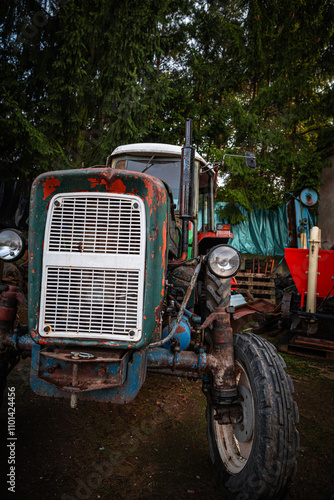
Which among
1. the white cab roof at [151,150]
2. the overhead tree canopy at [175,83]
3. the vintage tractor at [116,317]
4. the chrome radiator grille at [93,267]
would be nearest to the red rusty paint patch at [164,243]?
the vintage tractor at [116,317]

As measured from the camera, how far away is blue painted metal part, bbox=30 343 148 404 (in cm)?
172

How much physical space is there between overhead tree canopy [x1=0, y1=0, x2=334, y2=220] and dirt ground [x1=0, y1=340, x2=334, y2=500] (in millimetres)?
5016

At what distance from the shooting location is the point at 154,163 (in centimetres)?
372

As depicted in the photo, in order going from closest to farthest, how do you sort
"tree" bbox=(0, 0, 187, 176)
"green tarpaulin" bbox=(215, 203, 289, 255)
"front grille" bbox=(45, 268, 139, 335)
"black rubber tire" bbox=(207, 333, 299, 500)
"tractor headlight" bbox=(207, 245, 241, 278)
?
"black rubber tire" bbox=(207, 333, 299, 500) → "front grille" bbox=(45, 268, 139, 335) → "tractor headlight" bbox=(207, 245, 241, 278) → "tree" bbox=(0, 0, 187, 176) → "green tarpaulin" bbox=(215, 203, 289, 255)

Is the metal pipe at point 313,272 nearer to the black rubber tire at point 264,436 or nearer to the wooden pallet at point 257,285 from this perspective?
the black rubber tire at point 264,436

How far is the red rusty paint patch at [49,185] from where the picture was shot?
183 cm

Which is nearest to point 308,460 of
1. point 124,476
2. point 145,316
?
point 124,476

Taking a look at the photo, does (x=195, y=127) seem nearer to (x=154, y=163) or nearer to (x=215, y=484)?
(x=154, y=163)

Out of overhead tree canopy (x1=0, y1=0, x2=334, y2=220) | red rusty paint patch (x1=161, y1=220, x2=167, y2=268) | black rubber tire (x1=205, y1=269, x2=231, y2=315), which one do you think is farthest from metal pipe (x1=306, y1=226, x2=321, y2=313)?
overhead tree canopy (x1=0, y1=0, x2=334, y2=220)

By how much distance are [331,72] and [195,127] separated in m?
4.15

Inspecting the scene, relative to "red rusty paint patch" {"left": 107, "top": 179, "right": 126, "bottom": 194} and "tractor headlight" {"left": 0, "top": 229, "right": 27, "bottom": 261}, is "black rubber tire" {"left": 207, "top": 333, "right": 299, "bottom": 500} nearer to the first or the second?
"red rusty paint patch" {"left": 107, "top": 179, "right": 126, "bottom": 194}

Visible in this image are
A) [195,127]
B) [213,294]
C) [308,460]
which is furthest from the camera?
[195,127]

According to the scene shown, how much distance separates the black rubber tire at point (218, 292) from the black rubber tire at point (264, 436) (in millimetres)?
379

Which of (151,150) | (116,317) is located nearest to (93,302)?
(116,317)
